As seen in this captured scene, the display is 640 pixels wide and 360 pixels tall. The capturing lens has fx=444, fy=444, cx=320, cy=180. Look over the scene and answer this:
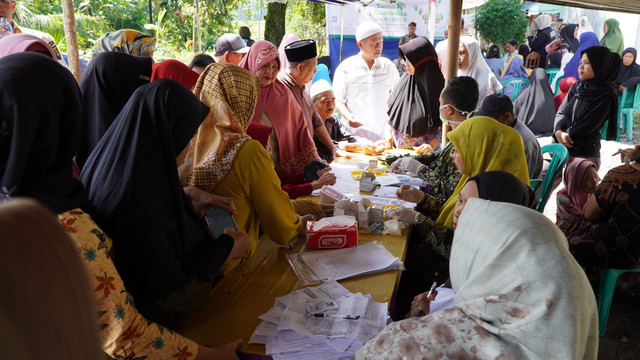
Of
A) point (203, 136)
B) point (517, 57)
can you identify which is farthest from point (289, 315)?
point (517, 57)

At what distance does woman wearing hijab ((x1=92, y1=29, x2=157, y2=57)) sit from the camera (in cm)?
319

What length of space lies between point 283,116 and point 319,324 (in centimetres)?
209

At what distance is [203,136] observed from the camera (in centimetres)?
202

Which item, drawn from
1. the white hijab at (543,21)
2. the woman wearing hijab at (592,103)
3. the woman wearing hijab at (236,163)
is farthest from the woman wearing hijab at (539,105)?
the woman wearing hijab at (236,163)

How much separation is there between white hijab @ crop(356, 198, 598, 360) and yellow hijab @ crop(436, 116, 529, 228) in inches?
50.1

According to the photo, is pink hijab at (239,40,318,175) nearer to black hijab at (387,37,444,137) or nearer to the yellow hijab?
the yellow hijab

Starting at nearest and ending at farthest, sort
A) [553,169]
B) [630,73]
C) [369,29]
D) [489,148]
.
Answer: [489,148]
[553,169]
[369,29]
[630,73]

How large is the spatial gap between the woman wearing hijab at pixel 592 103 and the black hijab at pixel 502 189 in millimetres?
2820

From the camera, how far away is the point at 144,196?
133 cm

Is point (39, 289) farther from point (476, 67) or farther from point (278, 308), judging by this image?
point (476, 67)

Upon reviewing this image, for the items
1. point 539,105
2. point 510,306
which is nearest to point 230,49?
point 510,306

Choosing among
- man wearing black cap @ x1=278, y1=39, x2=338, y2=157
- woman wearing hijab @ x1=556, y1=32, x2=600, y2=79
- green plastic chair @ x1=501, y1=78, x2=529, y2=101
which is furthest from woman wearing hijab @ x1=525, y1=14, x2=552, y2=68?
man wearing black cap @ x1=278, y1=39, x2=338, y2=157

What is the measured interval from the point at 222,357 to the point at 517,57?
947cm

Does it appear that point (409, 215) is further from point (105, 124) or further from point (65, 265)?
point (65, 265)
